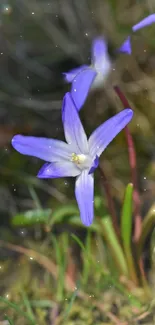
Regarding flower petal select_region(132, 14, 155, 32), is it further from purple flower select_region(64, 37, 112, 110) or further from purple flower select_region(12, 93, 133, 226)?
purple flower select_region(12, 93, 133, 226)

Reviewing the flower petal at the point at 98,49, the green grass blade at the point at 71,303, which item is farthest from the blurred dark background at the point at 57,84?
the green grass blade at the point at 71,303

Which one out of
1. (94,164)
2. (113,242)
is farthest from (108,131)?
(113,242)

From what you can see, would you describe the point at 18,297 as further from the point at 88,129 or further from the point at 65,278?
the point at 88,129

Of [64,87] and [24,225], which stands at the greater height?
[64,87]

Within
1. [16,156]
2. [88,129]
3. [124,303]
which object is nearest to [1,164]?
[16,156]

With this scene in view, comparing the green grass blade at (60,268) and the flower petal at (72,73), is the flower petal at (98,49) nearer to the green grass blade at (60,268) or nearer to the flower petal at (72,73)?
the flower petal at (72,73)

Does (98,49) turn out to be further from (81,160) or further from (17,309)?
(17,309)
